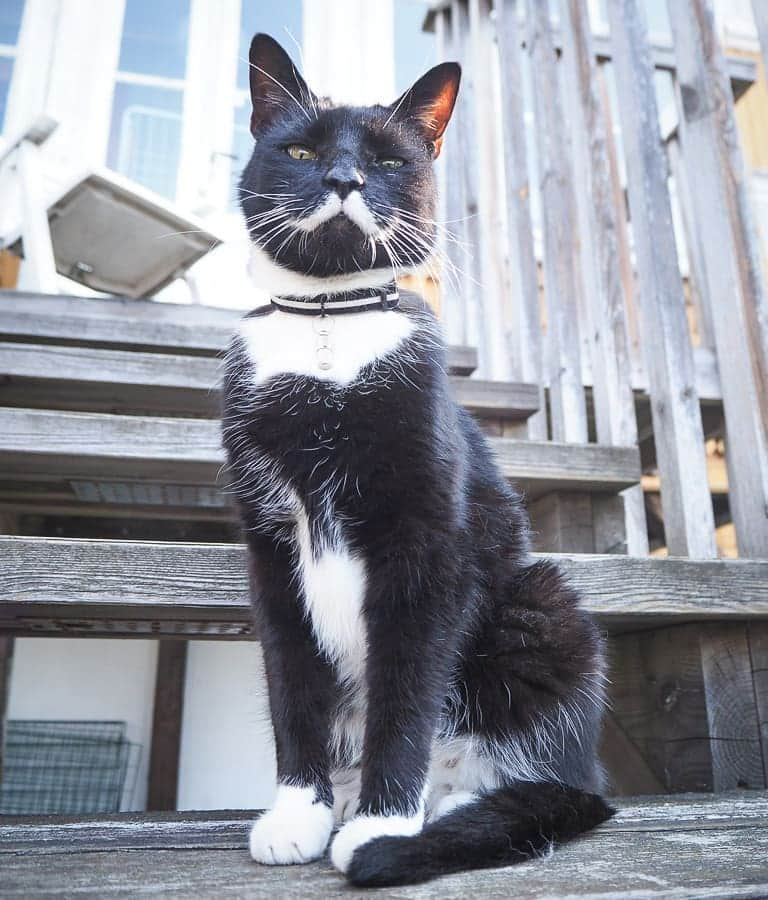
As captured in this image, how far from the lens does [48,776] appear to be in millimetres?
3066

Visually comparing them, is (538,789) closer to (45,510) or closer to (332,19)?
(45,510)

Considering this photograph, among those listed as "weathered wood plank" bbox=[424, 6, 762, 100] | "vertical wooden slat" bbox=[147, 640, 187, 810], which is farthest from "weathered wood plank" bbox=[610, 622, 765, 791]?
"vertical wooden slat" bbox=[147, 640, 187, 810]

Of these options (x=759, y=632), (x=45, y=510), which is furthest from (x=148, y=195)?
(x=759, y=632)

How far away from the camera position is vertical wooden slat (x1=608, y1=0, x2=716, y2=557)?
1606 mm

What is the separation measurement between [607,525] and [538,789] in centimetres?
94

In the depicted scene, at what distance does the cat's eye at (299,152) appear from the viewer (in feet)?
3.77

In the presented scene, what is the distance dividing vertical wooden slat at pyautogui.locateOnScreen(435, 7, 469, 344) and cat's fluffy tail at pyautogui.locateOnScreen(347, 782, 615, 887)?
7.08ft

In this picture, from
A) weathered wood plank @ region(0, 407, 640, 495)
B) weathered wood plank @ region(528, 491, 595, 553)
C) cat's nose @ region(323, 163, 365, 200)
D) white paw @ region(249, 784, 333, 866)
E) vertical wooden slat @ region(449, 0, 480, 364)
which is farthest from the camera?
vertical wooden slat @ region(449, 0, 480, 364)

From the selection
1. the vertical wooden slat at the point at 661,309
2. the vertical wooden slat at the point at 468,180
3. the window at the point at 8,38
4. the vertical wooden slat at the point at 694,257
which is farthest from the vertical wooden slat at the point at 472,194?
the window at the point at 8,38

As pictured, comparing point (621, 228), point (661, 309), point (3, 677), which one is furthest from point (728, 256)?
point (3, 677)

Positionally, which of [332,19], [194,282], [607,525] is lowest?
[607,525]

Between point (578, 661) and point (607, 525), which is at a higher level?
point (607, 525)

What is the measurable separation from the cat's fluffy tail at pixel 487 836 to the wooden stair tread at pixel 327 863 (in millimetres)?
16

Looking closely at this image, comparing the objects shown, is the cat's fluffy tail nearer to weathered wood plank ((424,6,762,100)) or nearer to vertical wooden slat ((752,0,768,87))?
vertical wooden slat ((752,0,768,87))
